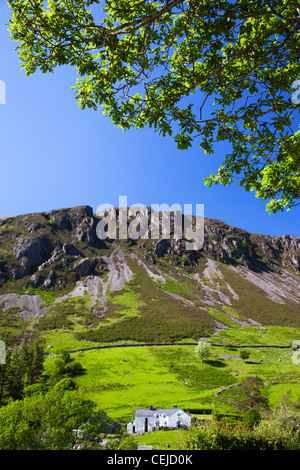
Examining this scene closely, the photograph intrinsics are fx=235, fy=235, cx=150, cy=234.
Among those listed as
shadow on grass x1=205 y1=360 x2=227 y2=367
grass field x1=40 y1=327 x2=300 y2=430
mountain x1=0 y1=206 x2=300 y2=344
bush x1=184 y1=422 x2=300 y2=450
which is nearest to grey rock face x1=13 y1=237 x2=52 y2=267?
mountain x1=0 y1=206 x2=300 y2=344

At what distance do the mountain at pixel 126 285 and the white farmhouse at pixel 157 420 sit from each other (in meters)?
47.6

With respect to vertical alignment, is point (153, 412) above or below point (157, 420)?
above

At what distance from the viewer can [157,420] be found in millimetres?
40688

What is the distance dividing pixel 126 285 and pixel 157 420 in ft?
315

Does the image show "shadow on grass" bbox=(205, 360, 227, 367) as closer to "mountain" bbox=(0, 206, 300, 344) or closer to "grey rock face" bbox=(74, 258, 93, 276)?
"mountain" bbox=(0, 206, 300, 344)

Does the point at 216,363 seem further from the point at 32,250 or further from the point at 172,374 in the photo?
the point at 32,250

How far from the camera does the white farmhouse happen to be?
3959cm

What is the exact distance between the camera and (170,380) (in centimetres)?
5978

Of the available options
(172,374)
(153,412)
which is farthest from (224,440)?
(172,374)

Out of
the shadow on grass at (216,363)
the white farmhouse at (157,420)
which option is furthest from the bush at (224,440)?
the shadow on grass at (216,363)

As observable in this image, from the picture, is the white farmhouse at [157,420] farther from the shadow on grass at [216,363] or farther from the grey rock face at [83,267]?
the grey rock face at [83,267]
